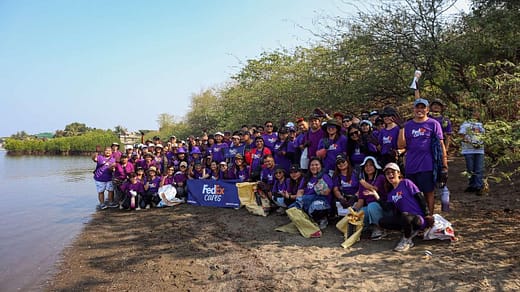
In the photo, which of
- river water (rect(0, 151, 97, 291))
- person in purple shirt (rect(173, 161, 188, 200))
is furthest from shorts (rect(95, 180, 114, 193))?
person in purple shirt (rect(173, 161, 188, 200))

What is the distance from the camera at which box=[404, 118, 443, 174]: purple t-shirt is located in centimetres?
514

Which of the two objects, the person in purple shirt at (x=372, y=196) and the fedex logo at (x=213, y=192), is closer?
the person in purple shirt at (x=372, y=196)

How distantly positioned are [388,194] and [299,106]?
7817mm

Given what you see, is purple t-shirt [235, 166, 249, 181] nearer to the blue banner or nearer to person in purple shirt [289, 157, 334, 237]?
the blue banner

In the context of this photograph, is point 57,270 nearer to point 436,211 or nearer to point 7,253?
point 7,253

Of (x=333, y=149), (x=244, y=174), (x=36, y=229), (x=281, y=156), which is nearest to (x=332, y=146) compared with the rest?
(x=333, y=149)

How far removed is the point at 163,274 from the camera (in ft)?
17.1

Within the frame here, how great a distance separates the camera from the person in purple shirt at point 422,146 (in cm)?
514

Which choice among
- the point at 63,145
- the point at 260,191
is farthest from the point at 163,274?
the point at 63,145

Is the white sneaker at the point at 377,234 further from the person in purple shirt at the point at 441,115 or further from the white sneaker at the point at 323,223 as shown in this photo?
the person in purple shirt at the point at 441,115

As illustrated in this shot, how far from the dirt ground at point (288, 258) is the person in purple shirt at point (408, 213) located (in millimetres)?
193

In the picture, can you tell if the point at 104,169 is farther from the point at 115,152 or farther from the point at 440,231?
the point at 440,231

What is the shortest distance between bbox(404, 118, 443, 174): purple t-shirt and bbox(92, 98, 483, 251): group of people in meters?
0.01

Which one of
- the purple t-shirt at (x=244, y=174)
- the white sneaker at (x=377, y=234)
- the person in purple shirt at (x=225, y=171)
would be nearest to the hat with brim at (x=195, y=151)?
the person in purple shirt at (x=225, y=171)
